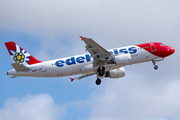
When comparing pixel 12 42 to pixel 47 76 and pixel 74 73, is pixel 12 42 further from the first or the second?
pixel 74 73

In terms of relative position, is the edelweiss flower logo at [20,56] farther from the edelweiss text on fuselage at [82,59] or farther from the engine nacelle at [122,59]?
the engine nacelle at [122,59]

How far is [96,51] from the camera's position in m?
49.8

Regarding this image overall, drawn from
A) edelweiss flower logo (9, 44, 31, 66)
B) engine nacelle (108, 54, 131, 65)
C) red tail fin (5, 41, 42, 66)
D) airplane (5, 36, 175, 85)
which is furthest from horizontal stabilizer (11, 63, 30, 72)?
engine nacelle (108, 54, 131, 65)

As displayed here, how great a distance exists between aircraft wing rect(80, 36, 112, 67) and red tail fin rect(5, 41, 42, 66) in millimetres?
12069

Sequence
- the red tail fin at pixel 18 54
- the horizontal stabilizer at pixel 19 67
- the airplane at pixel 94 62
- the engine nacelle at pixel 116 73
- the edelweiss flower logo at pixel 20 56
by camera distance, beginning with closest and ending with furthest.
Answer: the horizontal stabilizer at pixel 19 67 < the airplane at pixel 94 62 < the red tail fin at pixel 18 54 < the edelweiss flower logo at pixel 20 56 < the engine nacelle at pixel 116 73

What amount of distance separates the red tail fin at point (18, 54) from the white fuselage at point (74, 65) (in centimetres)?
296

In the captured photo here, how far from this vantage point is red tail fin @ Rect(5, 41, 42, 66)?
5525cm

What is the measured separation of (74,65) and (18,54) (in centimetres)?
1209

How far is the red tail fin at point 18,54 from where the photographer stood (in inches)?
2175

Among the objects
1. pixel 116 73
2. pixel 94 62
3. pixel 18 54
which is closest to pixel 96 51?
pixel 94 62

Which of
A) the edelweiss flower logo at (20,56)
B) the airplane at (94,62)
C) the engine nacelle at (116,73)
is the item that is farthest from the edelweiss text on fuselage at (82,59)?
the edelweiss flower logo at (20,56)

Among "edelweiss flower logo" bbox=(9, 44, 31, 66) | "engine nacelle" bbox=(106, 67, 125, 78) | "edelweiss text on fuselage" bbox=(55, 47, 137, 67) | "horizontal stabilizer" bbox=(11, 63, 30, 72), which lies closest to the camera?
"horizontal stabilizer" bbox=(11, 63, 30, 72)

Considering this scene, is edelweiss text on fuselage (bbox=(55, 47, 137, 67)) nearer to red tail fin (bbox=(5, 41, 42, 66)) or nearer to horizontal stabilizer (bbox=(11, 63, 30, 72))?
red tail fin (bbox=(5, 41, 42, 66))

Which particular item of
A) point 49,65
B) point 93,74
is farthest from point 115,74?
point 49,65
